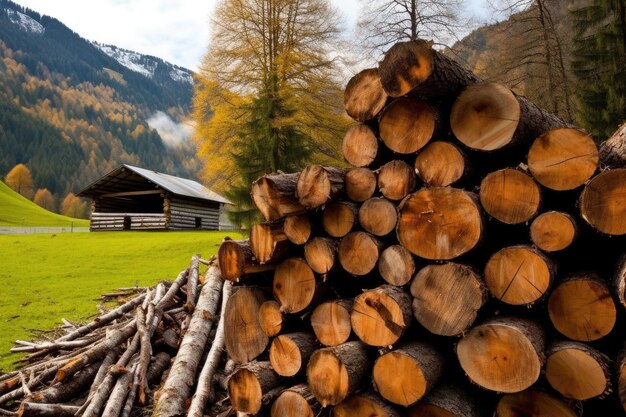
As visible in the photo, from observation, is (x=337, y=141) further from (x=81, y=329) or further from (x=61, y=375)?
(x=61, y=375)

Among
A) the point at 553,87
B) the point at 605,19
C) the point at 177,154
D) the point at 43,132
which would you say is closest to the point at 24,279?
the point at 553,87

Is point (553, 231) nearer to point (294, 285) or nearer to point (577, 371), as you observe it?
point (577, 371)

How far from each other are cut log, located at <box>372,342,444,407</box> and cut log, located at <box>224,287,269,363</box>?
3.60 ft

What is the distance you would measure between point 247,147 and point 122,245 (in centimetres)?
769

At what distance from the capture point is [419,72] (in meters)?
2.93

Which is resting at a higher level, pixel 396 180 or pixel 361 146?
pixel 361 146

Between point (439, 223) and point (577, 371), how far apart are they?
3.92ft

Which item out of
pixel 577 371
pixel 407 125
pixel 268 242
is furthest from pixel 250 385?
pixel 407 125

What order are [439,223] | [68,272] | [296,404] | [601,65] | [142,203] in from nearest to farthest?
[439,223], [296,404], [68,272], [601,65], [142,203]

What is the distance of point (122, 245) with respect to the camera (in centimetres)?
1917

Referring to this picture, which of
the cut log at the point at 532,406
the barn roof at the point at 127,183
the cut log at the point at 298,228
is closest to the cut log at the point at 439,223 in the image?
the cut log at the point at 298,228

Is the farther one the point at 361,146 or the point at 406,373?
the point at 361,146

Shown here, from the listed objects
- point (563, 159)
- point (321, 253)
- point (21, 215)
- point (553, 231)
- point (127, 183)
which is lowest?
point (321, 253)

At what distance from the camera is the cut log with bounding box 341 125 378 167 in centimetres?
359
